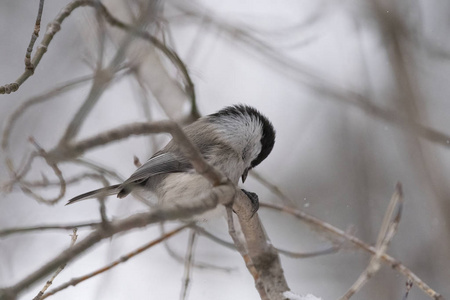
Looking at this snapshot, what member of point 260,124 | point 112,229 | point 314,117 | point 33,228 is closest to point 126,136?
point 112,229

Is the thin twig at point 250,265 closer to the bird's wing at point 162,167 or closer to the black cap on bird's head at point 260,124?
the bird's wing at point 162,167

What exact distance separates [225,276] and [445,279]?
1.42 meters

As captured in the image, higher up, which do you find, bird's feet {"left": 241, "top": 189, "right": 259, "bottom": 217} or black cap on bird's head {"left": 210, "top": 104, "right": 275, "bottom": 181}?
black cap on bird's head {"left": 210, "top": 104, "right": 275, "bottom": 181}

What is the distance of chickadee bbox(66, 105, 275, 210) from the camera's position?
2.22 metres

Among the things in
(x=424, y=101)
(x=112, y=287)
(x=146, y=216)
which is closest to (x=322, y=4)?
(x=424, y=101)

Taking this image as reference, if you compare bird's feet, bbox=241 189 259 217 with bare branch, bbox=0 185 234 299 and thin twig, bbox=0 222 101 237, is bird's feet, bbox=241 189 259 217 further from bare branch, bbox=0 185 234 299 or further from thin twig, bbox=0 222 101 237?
thin twig, bbox=0 222 101 237

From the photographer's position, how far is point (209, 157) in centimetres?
233

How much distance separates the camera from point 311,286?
397cm

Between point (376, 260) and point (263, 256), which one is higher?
point (263, 256)

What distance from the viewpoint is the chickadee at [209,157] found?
2.22m

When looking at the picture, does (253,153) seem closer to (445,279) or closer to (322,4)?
(445,279)

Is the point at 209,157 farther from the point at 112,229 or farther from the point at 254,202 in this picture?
the point at 112,229

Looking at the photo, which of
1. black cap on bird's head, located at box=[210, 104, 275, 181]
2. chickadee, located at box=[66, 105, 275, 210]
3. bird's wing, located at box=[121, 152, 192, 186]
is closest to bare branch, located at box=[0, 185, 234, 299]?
chickadee, located at box=[66, 105, 275, 210]

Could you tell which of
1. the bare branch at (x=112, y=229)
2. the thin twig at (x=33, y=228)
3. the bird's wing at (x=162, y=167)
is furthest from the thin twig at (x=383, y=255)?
the thin twig at (x=33, y=228)
